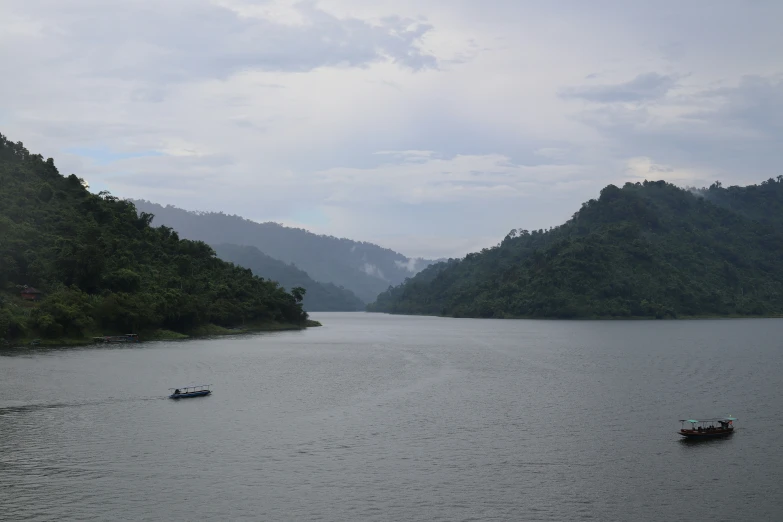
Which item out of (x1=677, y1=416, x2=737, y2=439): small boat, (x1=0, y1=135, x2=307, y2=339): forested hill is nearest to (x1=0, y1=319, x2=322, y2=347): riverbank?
(x1=0, y1=135, x2=307, y2=339): forested hill

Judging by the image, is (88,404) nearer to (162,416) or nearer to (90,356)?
(162,416)

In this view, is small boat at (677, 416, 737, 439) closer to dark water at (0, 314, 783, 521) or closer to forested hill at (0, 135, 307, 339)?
dark water at (0, 314, 783, 521)

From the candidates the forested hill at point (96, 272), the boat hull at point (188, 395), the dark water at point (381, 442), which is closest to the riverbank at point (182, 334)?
the forested hill at point (96, 272)

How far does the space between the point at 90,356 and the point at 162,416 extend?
43.1 m

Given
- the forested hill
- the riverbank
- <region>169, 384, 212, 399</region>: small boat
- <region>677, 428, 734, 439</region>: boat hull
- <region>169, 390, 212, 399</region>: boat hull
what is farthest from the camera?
the forested hill

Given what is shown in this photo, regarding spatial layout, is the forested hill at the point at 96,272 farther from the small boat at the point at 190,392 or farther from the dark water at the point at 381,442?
the small boat at the point at 190,392

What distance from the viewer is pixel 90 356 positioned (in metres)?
91.2

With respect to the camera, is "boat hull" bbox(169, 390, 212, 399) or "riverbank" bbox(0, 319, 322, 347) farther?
"riverbank" bbox(0, 319, 322, 347)

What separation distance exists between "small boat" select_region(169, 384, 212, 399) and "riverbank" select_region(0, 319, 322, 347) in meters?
47.9

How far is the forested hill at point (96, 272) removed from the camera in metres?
113

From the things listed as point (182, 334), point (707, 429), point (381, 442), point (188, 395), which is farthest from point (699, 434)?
point (182, 334)

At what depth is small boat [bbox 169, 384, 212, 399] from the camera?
62656 millimetres

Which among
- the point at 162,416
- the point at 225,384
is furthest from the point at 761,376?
the point at 162,416

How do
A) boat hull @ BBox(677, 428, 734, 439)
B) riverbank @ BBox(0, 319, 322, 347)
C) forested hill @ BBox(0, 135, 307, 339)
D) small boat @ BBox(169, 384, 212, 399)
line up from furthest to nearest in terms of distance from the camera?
forested hill @ BBox(0, 135, 307, 339) < riverbank @ BBox(0, 319, 322, 347) < small boat @ BBox(169, 384, 212, 399) < boat hull @ BBox(677, 428, 734, 439)
